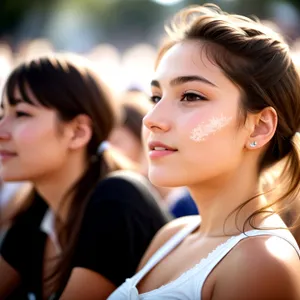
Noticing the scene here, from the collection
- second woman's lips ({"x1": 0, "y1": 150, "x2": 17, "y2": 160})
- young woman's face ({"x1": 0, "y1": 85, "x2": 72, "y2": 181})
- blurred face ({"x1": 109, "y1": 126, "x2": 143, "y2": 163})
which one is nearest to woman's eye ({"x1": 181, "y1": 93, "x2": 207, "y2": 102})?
young woman's face ({"x1": 0, "y1": 85, "x2": 72, "y2": 181})

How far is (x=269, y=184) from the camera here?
229 centimetres

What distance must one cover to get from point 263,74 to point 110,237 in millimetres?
1116

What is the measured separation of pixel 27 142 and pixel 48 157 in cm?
14

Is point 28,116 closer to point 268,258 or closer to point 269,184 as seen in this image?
point 269,184

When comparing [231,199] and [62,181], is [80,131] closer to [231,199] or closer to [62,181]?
[62,181]

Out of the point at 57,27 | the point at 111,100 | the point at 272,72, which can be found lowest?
the point at 57,27

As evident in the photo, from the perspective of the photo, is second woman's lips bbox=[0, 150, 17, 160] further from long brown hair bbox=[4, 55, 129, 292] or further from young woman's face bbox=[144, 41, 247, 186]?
young woman's face bbox=[144, 41, 247, 186]

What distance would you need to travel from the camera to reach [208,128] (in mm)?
2059

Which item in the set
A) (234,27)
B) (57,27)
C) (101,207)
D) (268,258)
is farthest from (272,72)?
(57,27)

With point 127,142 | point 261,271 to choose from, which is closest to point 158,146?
point 261,271

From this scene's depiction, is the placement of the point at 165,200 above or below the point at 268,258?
below

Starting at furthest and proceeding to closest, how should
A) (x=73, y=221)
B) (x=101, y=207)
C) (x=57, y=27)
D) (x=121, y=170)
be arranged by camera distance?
(x=57, y=27) < (x=121, y=170) < (x=73, y=221) < (x=101, y=207)

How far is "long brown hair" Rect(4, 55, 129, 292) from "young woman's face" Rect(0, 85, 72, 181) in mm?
48

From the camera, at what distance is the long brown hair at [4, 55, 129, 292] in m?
3.13
